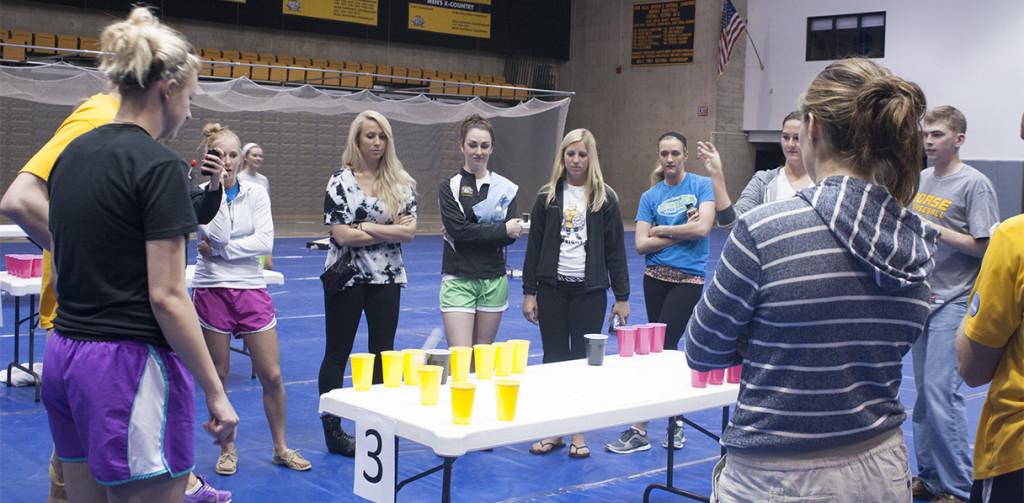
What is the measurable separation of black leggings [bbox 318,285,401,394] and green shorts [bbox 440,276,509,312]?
0.31 meters

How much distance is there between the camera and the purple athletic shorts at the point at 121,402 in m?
2.30

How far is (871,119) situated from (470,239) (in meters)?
3.55

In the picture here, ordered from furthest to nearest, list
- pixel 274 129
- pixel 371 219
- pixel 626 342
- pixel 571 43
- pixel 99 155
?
pixel 571 43 < pixel 274 129 < pixel 371 219 < pixel 626 342 < pixel 99 155

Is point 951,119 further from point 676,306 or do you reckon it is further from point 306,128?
point 306,128

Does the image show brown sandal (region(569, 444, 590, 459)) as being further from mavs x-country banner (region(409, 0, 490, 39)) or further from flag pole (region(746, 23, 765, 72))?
flag pole (region(746, 23, 765, 72))

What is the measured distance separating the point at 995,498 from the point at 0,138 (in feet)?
61.3

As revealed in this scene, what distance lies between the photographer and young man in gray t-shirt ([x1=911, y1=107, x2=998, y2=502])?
4457 millimetres

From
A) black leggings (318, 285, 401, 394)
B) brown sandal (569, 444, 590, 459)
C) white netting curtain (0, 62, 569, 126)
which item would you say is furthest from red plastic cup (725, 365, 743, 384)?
white netting curtain (0, 62, 569, 126)

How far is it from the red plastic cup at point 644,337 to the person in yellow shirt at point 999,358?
175cm

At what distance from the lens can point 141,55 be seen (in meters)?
2.23

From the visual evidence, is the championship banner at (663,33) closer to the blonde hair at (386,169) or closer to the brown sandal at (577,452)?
the blonde hair at (386,169)

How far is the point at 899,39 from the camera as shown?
72.1 ft

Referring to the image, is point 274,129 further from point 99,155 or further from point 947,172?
point 99,155

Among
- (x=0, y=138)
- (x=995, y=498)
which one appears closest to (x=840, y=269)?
(x=995, y=498)
